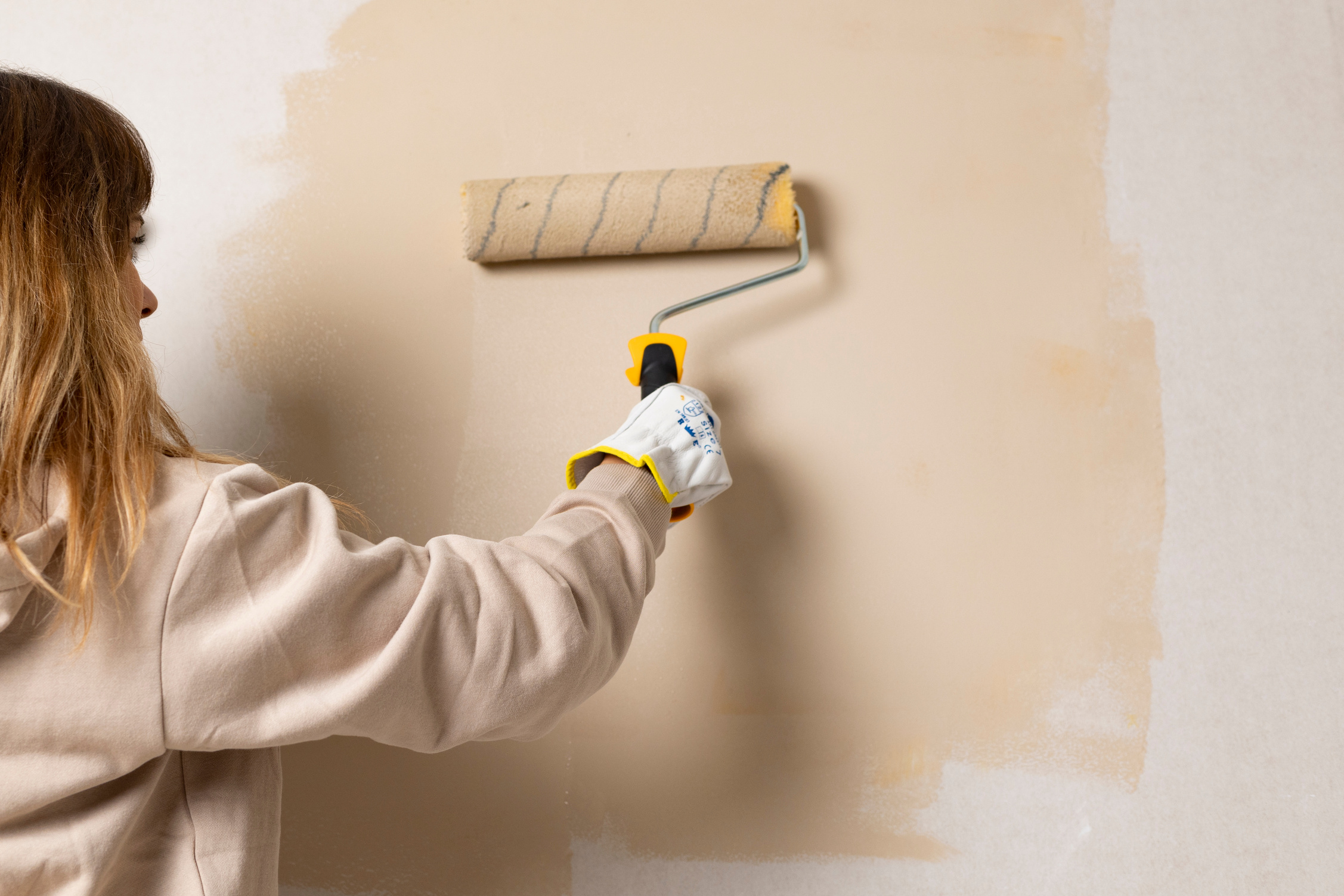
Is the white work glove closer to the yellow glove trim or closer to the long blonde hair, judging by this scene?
the yellow glove trim

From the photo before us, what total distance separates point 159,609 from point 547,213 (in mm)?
545

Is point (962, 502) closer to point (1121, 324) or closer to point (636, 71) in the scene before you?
point (1121, 324)

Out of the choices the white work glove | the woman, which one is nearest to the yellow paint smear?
the white work glove

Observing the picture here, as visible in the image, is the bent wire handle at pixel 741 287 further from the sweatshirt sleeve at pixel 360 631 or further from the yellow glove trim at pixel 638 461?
the sweatshirt sleeve at pixel 360 631

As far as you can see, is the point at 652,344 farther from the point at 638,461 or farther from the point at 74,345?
the point at 74,345

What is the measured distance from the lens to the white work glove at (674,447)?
2.59 ft

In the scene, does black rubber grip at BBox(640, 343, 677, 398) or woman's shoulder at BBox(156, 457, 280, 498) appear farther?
black rubber grip at BBox(640, 343, 677, 398)

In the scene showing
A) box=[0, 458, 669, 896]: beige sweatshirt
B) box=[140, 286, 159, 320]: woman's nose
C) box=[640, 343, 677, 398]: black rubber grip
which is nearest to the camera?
box=[0, 458, 669, 896]: beige sweatshirt

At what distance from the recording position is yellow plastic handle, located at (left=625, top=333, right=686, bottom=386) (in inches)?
34.5

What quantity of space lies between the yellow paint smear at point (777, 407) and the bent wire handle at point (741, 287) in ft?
0.17

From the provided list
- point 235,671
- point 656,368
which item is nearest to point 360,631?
point 235,671

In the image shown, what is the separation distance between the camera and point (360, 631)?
59 centimetres

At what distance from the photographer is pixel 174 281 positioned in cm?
103

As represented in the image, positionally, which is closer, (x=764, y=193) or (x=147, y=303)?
(x=147, y=303)
